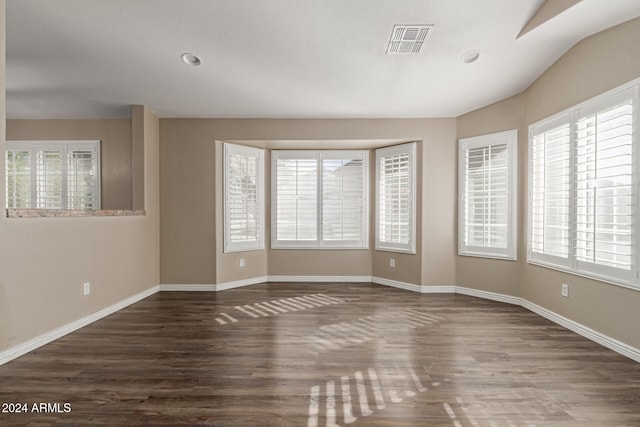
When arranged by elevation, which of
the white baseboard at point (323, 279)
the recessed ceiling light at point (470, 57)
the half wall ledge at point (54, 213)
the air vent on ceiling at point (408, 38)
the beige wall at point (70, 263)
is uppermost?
the air vent on ceiling at point (408, 38)

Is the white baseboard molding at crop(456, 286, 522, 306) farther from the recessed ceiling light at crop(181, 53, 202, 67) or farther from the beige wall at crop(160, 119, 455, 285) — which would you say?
the recessed ceiling light at crop(181, 53, 202, 67)

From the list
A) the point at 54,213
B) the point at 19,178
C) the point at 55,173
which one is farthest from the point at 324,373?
the point at 19,178

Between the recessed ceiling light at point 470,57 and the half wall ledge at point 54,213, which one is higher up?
the recessed ceiling light at point 470,57

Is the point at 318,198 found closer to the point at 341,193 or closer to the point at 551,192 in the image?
the point at 341,193

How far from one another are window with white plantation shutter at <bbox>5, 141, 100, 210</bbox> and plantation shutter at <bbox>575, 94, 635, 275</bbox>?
20.3 ft

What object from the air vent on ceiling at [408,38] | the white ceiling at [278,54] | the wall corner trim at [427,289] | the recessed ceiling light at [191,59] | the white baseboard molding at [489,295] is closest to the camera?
the white ceiling at [278,54]

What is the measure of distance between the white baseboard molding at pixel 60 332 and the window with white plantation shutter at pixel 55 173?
181 cm

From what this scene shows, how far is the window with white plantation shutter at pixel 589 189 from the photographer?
2676 mm

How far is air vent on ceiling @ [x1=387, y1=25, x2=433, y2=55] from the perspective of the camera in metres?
2.96

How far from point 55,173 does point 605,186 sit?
6929 mm

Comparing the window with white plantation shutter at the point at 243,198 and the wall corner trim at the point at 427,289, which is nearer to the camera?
the wall corner trim at the point at 427,289

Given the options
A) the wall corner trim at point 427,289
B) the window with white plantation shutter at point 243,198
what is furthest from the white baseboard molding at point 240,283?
the wall corner trim at point 427,289

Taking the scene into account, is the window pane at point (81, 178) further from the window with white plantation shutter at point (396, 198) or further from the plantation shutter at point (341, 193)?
the window with white plantation shutter at point (396, 198)

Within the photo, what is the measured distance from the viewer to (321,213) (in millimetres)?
5383
